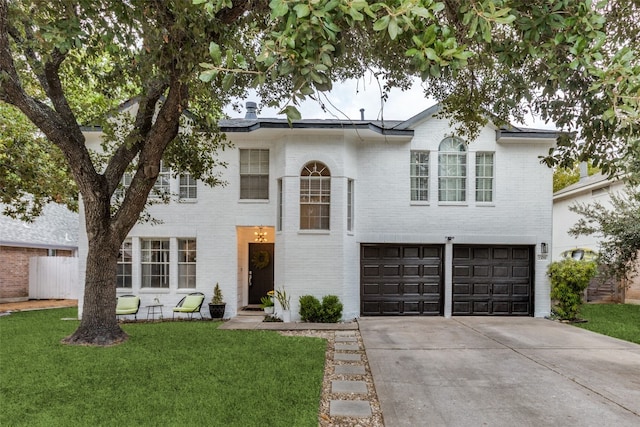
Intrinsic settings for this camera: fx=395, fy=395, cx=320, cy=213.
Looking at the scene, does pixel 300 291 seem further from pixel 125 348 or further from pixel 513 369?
pixel 513 369

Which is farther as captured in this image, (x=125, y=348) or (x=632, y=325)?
(x=632, y=325)

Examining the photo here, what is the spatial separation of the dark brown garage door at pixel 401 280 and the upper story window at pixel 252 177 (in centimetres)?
339

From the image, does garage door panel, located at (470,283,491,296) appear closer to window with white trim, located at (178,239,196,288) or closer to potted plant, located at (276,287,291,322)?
potted plant, located at (276,287,291,322)

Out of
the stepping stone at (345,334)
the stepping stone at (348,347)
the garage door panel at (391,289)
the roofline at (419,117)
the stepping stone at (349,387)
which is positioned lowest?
the stepping stone at (345,334)

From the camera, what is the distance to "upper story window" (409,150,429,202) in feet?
38.0

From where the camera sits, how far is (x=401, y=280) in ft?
37.6

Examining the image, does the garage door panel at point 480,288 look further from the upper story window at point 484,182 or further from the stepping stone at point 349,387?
the stepping stone at point 349,387

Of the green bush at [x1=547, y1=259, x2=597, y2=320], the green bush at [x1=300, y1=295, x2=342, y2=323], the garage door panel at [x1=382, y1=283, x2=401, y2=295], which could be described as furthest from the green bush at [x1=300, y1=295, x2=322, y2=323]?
the green bush at [x1=547, y1=259, x2=597, y2=320]

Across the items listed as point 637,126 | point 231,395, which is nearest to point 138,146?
point 231,395

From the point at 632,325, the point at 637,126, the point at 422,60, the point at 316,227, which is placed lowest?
the point at 632,325

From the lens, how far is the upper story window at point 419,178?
11.6 metres

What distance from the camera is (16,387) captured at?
5234 millimetres

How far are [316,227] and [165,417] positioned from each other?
7.04m

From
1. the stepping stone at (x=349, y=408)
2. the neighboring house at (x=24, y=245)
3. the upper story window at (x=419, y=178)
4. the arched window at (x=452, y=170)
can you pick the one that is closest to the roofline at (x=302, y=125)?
the upper story window at (x=419, y=178)
